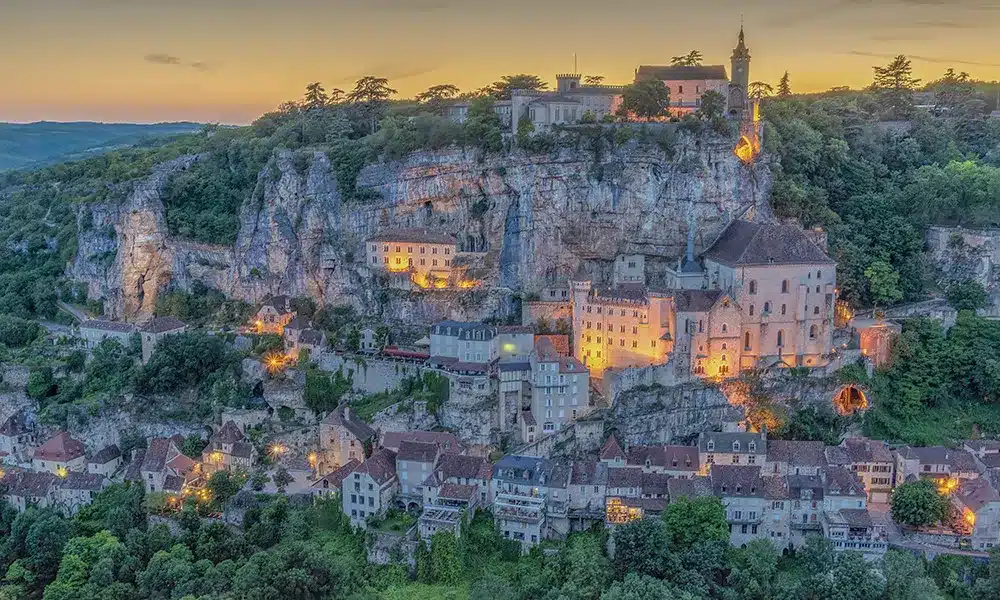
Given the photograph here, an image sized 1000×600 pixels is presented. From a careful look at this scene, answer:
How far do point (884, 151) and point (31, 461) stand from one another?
61.6 meters

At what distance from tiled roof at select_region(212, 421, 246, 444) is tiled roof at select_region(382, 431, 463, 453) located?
8128mm

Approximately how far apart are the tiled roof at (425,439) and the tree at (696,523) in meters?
11.1

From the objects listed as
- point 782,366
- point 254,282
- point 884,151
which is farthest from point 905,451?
point 254,282

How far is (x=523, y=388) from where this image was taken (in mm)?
46500

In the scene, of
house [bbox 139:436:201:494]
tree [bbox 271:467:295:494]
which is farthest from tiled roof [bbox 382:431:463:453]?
house [bbox 139:436:201:494]

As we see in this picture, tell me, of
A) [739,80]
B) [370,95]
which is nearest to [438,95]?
[370,95]

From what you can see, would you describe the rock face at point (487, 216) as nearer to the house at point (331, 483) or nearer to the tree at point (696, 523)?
the house at point (331, 483)

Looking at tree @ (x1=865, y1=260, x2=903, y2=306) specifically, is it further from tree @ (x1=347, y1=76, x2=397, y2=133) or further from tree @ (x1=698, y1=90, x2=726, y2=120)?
tree @ (x1=347, y1=76, x2=397, y2=133)

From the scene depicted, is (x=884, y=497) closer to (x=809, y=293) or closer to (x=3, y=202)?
(x=809, y=293)

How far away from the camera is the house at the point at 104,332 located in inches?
2255

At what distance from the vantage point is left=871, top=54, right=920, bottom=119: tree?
7625 cm

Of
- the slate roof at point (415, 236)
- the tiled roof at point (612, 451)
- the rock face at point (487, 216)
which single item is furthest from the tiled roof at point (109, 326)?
the tiled roof at point (612, 451)

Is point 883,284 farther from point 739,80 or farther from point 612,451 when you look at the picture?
point 612,451

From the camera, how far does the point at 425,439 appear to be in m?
45.0
